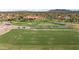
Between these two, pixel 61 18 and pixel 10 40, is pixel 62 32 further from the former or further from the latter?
pixel 10 40
